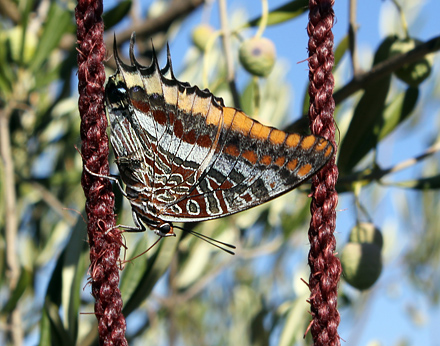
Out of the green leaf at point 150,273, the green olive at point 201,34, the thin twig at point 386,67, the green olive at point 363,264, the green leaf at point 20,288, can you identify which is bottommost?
the green leaf at point 20,288

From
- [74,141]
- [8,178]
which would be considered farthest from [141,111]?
[74,141]

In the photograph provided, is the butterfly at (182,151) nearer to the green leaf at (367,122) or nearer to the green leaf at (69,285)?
the green leaf at (69,285)

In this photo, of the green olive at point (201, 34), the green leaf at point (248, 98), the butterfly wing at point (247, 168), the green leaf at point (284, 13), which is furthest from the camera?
the green olive at point (201, 34)

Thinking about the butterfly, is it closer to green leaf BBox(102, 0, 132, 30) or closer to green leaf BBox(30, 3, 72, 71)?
green leaf BBox(102, 0, 132, 30)

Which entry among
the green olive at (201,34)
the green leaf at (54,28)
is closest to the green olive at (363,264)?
the green leaf at (54,28)

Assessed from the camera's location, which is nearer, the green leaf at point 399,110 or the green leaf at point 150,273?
the green leaf at point 150,273
